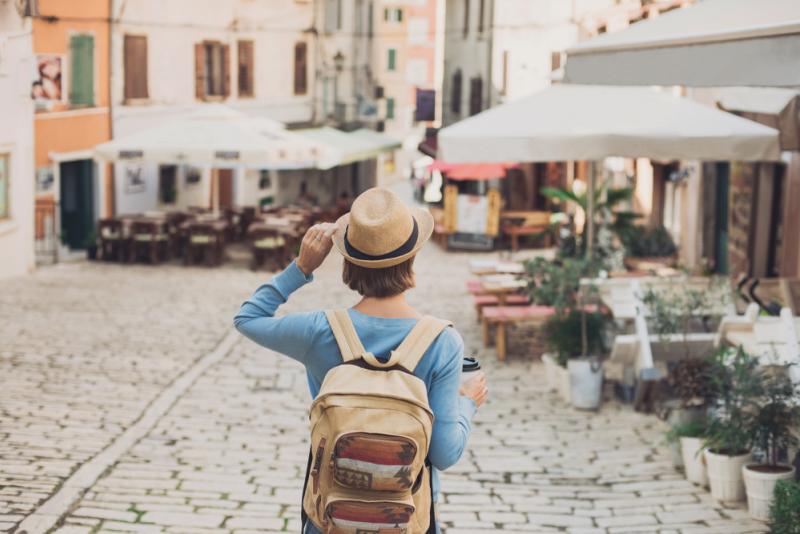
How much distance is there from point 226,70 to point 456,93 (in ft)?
27.1

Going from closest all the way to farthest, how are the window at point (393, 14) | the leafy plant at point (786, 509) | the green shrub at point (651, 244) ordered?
the leafy plant at point (786, 509) < the green shrub at point (651, 244) < the window at point (393, 14)

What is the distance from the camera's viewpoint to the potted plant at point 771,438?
6992 mm

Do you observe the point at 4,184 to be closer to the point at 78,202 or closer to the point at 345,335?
the point at 78,202

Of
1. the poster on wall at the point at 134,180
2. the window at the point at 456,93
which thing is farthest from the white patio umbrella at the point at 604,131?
the window at the point at 456,93

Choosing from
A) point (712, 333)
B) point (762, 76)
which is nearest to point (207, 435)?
point (712, 333)

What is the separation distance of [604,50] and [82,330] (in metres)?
8.46

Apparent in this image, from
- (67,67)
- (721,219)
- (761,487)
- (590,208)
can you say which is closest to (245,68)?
(67,67)

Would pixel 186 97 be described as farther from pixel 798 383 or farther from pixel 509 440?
pixel 798 383

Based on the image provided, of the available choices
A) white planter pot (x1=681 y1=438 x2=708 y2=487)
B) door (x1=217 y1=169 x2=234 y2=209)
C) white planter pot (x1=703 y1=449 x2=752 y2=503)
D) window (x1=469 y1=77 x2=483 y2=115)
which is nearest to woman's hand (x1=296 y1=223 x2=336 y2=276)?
white planter pot (x1=703 y1=449 x2=752 y2=503)

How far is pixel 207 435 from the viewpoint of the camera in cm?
923

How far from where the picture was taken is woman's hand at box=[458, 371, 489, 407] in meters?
3.88

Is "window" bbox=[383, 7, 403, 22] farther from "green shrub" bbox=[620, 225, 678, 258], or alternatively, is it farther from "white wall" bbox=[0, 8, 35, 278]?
"green shrub" bbox=[620, 225, 678, 258]

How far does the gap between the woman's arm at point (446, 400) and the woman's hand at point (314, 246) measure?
48cm

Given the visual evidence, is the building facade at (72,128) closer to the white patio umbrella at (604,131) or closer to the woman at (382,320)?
the white patio umbrella at (604,131)
